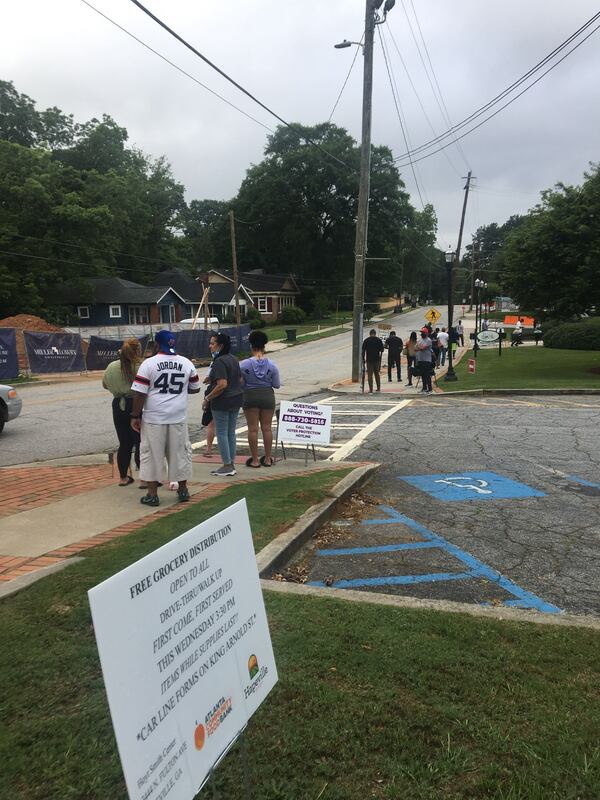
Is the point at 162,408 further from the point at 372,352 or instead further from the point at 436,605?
the point at 372,352

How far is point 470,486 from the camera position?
24.4ft

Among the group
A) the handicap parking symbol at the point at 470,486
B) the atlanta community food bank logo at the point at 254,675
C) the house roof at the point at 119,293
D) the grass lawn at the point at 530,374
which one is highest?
the house roof at the point at 119,293

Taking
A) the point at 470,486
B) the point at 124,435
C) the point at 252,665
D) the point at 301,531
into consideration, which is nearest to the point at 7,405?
the point at 124,435

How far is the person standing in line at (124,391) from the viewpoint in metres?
6.93

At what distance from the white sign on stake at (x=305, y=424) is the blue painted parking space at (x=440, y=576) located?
9.62 feet

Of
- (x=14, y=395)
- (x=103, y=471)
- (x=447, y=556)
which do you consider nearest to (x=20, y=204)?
(x=14, y=395)

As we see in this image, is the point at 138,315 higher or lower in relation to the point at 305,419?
higher

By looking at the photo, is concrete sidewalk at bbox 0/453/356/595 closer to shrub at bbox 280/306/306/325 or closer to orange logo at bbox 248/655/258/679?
orange logo at bbox 248/655/258/679

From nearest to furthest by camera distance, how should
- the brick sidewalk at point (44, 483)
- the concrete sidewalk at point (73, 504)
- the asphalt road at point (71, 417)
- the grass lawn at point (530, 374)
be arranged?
the concrete sidewalk at point (73, 504) → the brick sidewalk at point (44, 483) → the asphalt road at point (71, 417) → the grass lawn at point (530, 374)

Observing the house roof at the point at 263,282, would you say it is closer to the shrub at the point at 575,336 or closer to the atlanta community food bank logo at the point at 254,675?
the shrub at the point at 575,336

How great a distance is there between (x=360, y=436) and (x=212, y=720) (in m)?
9.38

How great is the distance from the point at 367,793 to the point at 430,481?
5606 mm

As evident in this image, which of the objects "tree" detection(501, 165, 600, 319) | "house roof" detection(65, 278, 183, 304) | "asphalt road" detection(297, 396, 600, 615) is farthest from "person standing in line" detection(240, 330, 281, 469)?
"house roof" detection(65, 278, 183, 304)

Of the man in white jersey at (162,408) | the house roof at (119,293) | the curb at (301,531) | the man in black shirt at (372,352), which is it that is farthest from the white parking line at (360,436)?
the house roof at (119,293)
